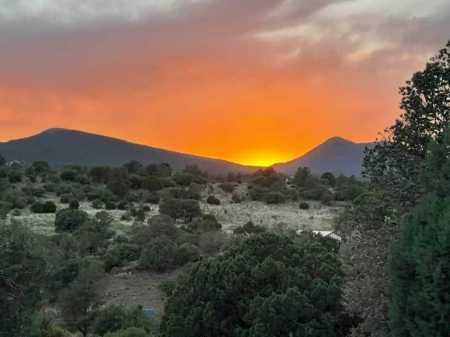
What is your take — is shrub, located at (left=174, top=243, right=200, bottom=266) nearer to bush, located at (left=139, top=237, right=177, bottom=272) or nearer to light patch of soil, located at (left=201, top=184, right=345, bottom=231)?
bush, located at (left=139, top=237, right=177, bottom=272)

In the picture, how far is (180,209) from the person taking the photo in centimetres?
4588

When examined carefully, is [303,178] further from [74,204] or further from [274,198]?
[74,204]

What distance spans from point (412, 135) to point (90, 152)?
150745mm

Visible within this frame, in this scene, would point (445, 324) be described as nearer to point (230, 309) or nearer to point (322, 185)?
point (230, 309)

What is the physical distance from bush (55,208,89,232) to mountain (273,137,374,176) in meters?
72.1

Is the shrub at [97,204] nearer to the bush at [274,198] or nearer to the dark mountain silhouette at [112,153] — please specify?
the bush at [274,198]

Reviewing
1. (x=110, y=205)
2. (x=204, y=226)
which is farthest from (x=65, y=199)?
(x=204, y=226)

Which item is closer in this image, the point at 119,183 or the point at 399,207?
the point at 399,207

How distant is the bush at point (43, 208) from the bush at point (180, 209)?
8.15 meters

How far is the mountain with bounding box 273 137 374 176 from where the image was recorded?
114750 mm

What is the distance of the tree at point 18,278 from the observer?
43.1 ft

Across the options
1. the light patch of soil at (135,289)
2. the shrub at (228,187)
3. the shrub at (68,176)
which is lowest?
the light patch of soil at (135,289)

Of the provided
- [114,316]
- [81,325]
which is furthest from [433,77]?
[81,325]

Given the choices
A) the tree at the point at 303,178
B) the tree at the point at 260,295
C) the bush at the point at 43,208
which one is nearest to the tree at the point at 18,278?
the tree at the point at 260,295
